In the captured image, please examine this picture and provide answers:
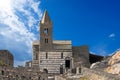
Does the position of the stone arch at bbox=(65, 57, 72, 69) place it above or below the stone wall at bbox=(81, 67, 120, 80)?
above

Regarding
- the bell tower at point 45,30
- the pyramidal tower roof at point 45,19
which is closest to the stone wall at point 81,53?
the bell tower at point 45,30

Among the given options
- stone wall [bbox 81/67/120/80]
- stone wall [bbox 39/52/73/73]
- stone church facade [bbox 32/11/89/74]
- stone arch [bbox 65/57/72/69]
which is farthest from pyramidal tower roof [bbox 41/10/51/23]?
stone wall [bbox 81/67/120/80]

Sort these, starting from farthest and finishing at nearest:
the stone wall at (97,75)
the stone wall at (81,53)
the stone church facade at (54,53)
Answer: the stone wall at (81,53)
the stone church facade at (54,53)
the stone wall at (97,75)

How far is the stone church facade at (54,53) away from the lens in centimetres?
9575

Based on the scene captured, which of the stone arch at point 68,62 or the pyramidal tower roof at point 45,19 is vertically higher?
the pyramidal tower roof at point 45,19

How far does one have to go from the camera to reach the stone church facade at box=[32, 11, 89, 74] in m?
95.8

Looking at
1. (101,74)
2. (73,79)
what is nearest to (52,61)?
(73,79)

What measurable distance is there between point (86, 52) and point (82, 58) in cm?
229

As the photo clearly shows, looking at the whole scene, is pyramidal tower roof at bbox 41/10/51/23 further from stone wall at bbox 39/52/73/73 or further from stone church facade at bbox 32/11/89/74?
stone wall at bbox 39/52/73/73

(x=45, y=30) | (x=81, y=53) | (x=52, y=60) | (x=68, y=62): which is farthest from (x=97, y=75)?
(x=45, y=30)

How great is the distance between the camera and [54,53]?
317 feet

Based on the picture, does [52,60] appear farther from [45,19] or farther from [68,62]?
[45,19]

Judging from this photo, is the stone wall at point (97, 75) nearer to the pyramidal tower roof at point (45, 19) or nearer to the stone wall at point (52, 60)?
the stone wall at point (52, 60)

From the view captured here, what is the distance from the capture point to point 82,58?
98.6m
